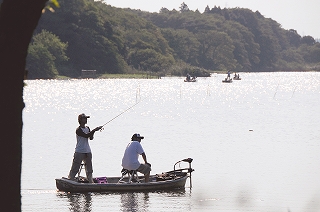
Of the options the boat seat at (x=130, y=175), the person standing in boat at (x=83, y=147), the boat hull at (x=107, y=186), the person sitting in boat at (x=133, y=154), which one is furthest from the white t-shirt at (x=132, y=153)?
the person standing in boat at (x=83, y=147)

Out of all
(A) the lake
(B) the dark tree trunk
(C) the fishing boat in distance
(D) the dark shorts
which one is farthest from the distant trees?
(B) the dark tree trunk

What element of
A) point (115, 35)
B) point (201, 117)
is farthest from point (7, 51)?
point (115, 35)

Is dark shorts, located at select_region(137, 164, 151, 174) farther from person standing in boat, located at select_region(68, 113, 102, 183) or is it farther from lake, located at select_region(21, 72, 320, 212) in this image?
person standing in boat, located at select_region(68, 113, 102, 183)

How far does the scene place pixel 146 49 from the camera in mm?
157500

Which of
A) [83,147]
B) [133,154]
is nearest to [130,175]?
[133,154]

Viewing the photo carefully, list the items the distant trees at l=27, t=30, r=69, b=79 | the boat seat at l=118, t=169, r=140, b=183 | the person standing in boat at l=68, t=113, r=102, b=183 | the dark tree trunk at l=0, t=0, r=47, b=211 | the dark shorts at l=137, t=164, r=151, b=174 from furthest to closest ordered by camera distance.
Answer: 1. the distant trees at l=27, t=30, r=69, b=79
2. the boat seat at l=118, t=169, r=140, b=183
3. the dark shorts at l=137, t=164, r=151, b=174
4. the person standing in boat at l=68, t=113, r=102, b=183
5. the dark tree trunk at l=0, t=0, r=47, b=211

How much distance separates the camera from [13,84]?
261 inches

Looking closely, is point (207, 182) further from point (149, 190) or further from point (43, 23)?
point (43, 23)

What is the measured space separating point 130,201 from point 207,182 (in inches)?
202

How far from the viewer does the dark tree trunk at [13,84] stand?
21.4 ft

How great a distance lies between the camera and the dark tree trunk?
654cm

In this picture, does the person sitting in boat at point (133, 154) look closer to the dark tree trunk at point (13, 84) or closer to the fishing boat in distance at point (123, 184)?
the fishing boat in distance at point (123, 184)

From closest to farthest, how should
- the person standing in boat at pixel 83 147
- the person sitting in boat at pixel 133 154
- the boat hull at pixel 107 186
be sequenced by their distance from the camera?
the person standing in boat at pixel 83 147
the person sitting in boat at pixel 133 154
the boat hull at pixel 107 186

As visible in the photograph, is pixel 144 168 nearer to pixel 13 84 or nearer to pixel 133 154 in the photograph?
pixel 133 154
